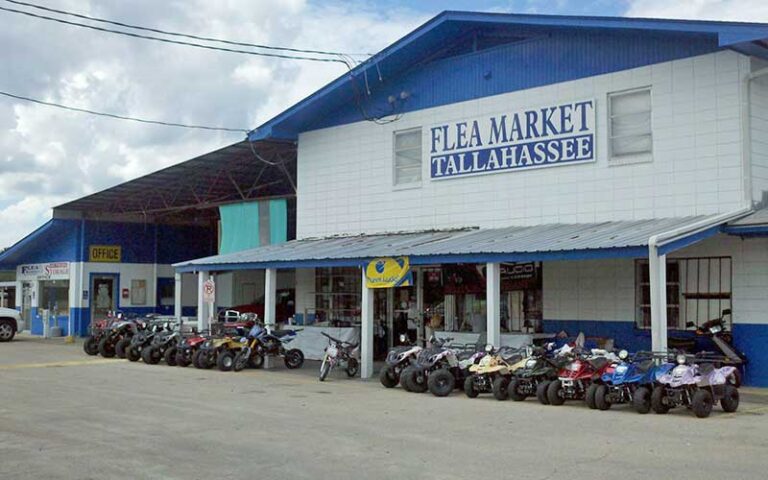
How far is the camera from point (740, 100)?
53.0 ft

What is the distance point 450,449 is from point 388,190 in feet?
42.3

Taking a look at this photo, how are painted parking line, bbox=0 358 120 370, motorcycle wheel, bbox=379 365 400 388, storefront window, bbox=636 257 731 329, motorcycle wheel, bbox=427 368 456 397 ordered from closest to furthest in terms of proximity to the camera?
motorcycle wheel, bbox=427 368 456 397 → storefront window, bbox=636 257 731 329 → motorcycle wheel, bbox=379 365 400 388 → painted parking line, bbox=0 358 120 370

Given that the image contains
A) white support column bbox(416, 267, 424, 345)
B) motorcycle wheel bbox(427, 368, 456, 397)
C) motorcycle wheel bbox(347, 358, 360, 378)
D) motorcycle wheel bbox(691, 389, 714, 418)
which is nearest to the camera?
motorcycle wheel bbox(691, 389, 714, 418)

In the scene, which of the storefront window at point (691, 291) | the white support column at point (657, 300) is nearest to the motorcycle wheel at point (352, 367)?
the storefront window at point (691, 291)

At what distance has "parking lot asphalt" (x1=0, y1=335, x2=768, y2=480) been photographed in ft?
28.9

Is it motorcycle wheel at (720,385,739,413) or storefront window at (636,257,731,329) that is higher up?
storefront window at (636,257,731,329)

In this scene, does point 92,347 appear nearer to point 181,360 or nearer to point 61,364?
point 61,364

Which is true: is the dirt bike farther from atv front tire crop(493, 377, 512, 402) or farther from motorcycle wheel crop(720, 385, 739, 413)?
motorcycle wheel crop(720, 385, 739, 413)

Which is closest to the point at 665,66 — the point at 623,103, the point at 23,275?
the point at 623,103

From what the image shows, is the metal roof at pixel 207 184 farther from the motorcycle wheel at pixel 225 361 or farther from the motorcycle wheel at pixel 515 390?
the motorcycle wheel at pixel 515 390

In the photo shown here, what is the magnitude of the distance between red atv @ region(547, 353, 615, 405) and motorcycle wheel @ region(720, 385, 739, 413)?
1600 mm

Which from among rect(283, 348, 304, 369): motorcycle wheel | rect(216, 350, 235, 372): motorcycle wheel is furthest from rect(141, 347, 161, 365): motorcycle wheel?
rect(283, 348, 304, 369): motorcycle wheel

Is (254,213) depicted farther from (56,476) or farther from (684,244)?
(56,476)

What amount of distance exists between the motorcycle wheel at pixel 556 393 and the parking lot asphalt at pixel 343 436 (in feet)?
1.13
